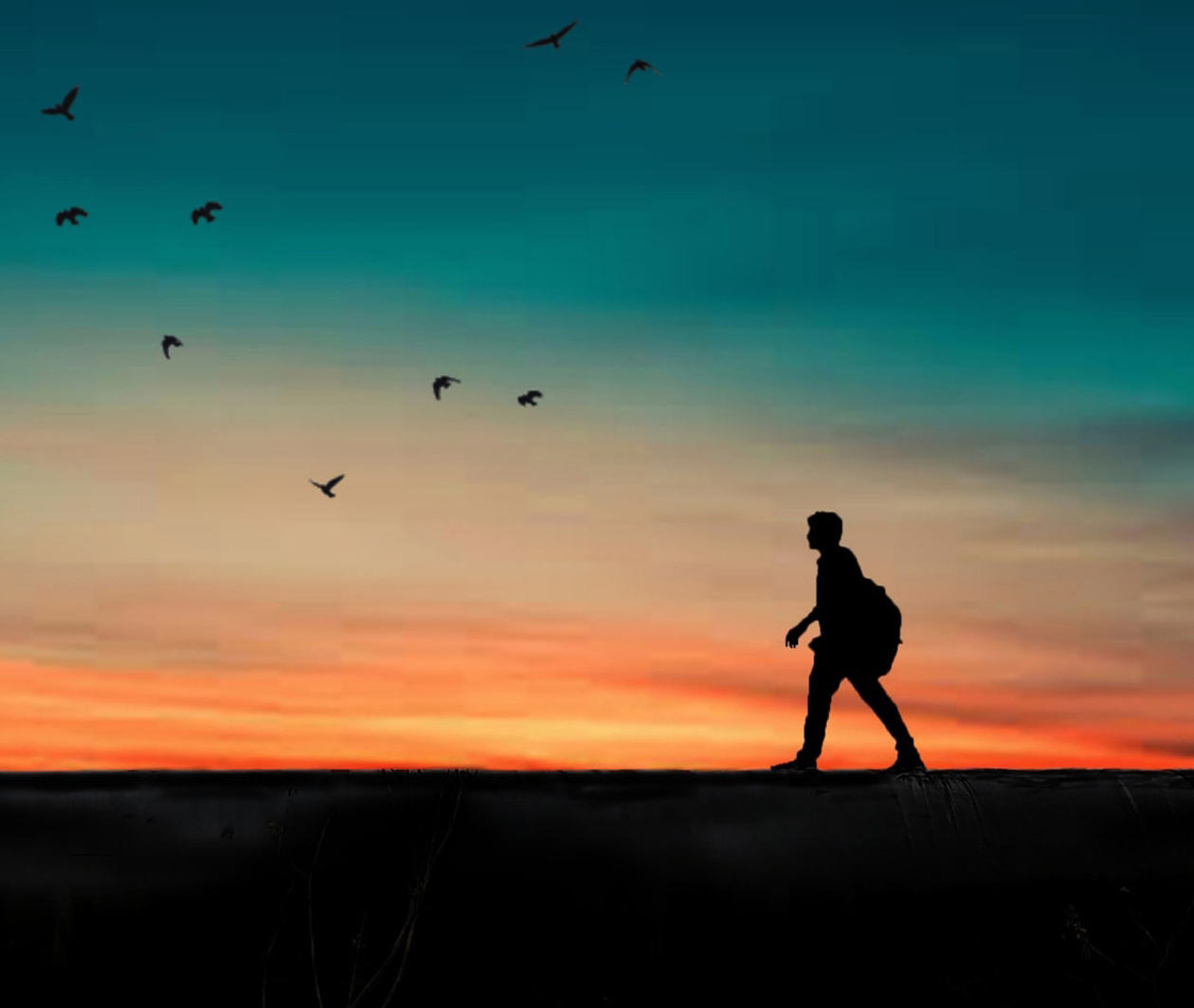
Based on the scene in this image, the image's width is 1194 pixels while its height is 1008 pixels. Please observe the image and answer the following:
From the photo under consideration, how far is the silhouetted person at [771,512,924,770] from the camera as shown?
1047 centimetres

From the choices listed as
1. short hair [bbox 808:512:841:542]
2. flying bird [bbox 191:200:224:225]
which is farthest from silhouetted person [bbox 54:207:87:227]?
short hair [bbox 808:512:841:542]

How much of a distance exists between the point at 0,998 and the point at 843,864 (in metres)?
4.77

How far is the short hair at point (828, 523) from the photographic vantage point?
10688 millimetres

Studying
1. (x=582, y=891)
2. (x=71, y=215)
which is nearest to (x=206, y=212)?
(x=71, y=215)

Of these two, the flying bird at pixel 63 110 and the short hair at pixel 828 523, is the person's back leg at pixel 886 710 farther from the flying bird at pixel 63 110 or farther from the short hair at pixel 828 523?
the flying bird at pixel 63 110

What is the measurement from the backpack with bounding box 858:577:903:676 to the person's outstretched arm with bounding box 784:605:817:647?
32 cm

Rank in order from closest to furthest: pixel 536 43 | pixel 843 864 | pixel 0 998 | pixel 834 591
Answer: pixel 0 998 → pixel 843 864 → pixel 834 591 → pixel 536 43

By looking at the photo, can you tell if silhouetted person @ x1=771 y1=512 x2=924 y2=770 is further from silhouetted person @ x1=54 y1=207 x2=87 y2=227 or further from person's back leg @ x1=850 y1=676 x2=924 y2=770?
silhouetted person @ x1=54 y1=207 x2=87 y2=227

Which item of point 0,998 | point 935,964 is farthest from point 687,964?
point 0,998

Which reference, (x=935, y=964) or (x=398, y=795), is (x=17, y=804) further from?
(x=935, y=964)

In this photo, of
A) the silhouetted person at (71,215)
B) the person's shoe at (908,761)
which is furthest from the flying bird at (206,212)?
the person's shoe at (908,761)

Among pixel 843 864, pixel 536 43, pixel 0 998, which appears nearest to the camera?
pixel 0 998

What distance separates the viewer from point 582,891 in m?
9.17

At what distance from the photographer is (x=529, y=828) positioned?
9.23 metres
